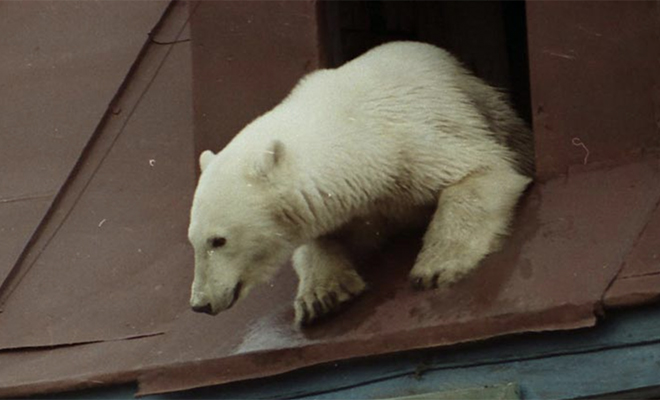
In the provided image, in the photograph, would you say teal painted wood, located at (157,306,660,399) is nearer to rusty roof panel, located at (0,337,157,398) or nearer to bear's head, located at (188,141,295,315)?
bear's head, located at (188,141,295,315)

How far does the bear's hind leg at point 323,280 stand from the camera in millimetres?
7227

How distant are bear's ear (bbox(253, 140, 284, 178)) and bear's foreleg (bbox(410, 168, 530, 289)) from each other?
59 cm

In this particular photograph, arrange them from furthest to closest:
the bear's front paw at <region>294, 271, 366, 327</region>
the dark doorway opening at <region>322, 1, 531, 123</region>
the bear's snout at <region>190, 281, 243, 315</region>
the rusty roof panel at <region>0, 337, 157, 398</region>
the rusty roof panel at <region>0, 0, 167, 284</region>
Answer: the dark doorway opening at <region>322, 1, 531, 123</region>
the rusty roof panel at <region>0, 0, 167, 284</region>
the rusty roof panel at <region>0, 337, 157, 398</region>
the bear's front paw at <region>294, 271, 366, 327</region>
the bear's snout at <region>190, 281, 243, 315</region>

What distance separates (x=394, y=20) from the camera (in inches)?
400

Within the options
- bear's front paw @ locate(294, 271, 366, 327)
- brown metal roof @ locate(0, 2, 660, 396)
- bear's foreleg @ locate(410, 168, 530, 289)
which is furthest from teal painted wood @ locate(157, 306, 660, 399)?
bear's foreleg @ locate(410, 168, 530, 289)

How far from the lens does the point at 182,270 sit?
25.9 feet

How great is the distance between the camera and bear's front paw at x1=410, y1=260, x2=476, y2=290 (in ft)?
23.2

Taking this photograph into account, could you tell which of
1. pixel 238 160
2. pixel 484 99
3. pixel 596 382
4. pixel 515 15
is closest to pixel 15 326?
pixel 238 160

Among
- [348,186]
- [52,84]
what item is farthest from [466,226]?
[52,84]

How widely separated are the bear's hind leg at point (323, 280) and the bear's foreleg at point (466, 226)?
10.1 inches

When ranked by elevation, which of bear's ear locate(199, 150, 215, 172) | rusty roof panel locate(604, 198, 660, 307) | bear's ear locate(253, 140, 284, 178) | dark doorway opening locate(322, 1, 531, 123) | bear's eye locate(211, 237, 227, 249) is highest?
bear's ear locate(253, 140, 284, 178)

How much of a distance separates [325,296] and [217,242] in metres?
0.44

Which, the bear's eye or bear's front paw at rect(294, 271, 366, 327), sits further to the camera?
bear's front paw at rect(294, 271, 366, 327)

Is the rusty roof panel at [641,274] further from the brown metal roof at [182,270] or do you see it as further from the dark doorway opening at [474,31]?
the dark doorway opening at [474,31]
